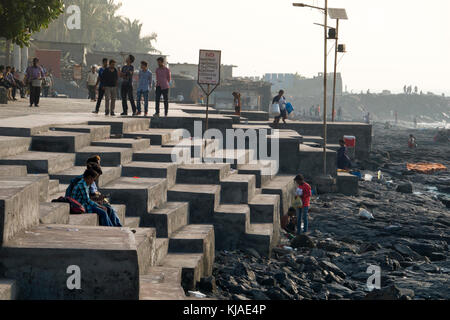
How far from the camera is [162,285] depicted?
641cm

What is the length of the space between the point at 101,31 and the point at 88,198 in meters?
69.3

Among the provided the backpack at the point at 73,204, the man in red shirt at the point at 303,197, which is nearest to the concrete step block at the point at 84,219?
the backpack at the point at 73,204

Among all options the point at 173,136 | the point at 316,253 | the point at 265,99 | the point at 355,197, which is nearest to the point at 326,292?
the point at 316,253

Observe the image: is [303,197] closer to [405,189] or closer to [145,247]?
[145,247]

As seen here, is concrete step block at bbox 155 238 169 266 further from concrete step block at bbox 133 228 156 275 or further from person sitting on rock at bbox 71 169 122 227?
person sitting on rock at bbox 71 169 122 227

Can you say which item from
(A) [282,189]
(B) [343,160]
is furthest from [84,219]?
(B) [343,160]

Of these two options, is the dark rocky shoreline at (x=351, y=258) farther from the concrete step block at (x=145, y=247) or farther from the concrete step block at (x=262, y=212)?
the concrete step block at (x=145, y=247)

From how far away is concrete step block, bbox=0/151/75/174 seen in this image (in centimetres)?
891

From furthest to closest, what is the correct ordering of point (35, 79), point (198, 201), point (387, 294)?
point (35, 79)
point (198, 201)
point (387, 294)

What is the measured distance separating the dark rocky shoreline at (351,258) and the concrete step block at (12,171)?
8.94ft

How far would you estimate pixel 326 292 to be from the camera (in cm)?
898

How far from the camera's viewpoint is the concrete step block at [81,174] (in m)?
9.09

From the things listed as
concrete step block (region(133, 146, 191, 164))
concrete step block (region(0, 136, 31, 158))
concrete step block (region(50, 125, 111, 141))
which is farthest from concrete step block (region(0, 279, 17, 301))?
concrete step block (region(50, 125, 111, 141))
